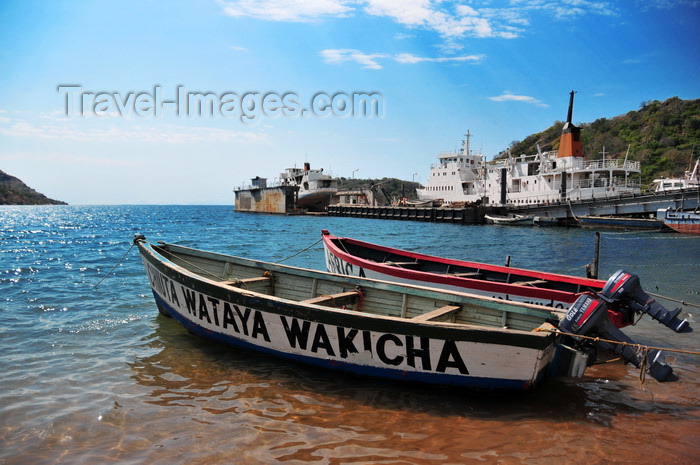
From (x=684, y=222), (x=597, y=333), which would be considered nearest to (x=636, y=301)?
(x=597, y=333)

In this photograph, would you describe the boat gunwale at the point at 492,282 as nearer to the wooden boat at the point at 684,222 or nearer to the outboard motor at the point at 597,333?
the outboard motor at the point at 597,333

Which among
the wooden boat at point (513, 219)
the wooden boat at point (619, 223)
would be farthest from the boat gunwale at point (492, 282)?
the wooden boat at point (513, 219)

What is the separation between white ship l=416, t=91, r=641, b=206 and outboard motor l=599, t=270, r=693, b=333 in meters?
40.4

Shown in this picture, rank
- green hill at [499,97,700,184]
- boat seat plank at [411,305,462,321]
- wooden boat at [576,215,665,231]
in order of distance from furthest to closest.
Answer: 1. green hill at [499,97,700,184]
2. wooden boat at [576,215,665,231]
3. boat seat plank at [411,305,462,321]

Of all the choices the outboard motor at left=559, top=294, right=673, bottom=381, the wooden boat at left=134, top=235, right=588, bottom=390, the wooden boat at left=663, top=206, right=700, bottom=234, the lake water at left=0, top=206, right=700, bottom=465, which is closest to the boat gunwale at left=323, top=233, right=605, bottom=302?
the lake water at left=0, top=206, right=700, bottom=465

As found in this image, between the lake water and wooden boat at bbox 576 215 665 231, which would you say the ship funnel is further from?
the lake water

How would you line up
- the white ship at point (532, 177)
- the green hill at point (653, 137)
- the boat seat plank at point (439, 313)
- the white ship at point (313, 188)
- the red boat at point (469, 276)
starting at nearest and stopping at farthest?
A: the boat seat plank at point (439, 313) < the red boat at point (469, 276) < the white ship at point (532, 177) < the green hill at point (653, 137) < the white ship at point (313, 188)

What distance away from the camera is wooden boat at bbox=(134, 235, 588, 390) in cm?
467

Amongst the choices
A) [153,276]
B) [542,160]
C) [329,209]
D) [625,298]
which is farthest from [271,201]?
[625,298]

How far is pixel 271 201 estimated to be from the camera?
6988 centimetres

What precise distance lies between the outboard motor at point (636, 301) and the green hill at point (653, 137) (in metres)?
57.4

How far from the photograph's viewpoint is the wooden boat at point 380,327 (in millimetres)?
4668

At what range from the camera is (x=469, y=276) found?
9648 mm

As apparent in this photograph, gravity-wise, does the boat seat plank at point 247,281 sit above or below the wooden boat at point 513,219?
below
